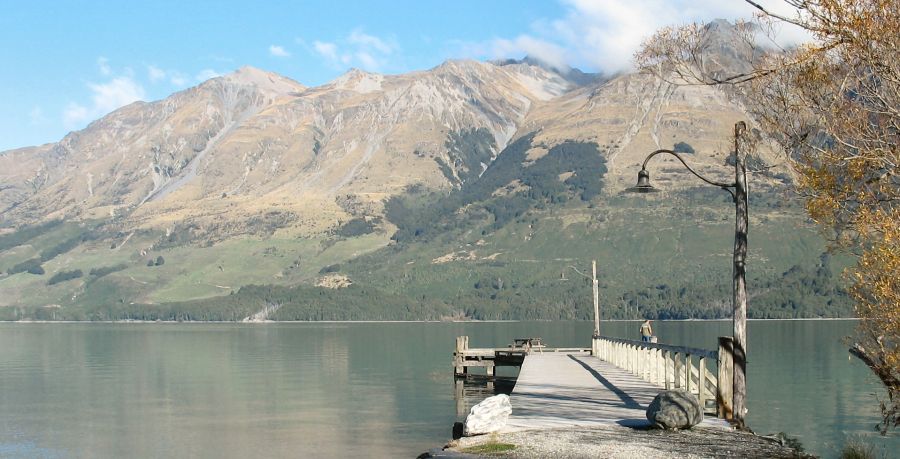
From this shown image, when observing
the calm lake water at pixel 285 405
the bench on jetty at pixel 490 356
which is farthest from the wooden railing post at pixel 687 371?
the bench on jetty at pixel 490 356

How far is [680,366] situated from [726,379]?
5371 millimetres

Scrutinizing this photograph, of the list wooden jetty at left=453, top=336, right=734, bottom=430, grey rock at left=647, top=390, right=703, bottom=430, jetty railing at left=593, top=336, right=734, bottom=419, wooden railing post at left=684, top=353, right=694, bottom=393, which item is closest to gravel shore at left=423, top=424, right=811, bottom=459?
grey rock at left=647, top=390, right=703, bottom=430

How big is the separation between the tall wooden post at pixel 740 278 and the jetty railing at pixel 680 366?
0.23m

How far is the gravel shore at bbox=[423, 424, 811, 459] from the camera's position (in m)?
21.1

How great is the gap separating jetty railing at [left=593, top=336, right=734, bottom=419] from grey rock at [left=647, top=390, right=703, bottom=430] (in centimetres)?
222

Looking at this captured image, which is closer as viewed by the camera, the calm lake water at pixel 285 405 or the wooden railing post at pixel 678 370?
the wooden railing post at pixel 678 370

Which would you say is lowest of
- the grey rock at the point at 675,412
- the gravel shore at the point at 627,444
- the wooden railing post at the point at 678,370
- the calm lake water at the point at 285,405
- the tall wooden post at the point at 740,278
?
the calm lake water at the point at 285,405

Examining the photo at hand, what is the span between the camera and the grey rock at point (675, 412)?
24.5m

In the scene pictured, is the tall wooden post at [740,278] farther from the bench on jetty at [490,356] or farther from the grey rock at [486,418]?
the bench on jetty at [490,356]

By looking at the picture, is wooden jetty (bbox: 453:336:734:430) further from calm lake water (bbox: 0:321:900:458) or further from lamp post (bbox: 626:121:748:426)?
calm lake water (bbox: 0:321:900:458)

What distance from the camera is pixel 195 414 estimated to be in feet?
222

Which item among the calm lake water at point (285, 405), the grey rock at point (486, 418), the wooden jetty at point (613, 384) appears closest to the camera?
the grey rock at point (486, 418)

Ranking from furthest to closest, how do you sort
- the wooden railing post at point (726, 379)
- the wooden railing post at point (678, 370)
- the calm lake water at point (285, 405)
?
the calm lake water at point (285, 405), the wooden railing post at point (678, 370), the wooden railing post at point (726, 379)

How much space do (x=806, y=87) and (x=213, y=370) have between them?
302ft
